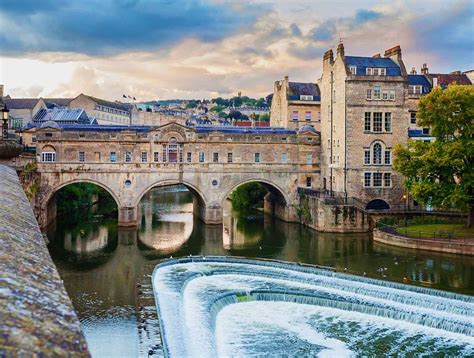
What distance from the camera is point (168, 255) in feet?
125

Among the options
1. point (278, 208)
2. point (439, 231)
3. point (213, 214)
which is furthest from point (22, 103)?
point (439, 231)

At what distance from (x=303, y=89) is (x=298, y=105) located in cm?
317

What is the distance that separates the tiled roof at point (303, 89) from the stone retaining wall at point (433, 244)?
28693 millimetres

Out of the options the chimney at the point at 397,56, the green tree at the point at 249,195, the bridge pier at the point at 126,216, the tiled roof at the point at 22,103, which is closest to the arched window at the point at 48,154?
the bridge pier at the point at 126,216

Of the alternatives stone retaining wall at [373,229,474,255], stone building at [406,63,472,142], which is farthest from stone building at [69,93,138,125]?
stone retaining wall at [373,229,474,255]

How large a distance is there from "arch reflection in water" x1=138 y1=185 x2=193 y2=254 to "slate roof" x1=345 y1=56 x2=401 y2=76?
2087cm

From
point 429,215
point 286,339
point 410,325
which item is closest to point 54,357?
point 286,339

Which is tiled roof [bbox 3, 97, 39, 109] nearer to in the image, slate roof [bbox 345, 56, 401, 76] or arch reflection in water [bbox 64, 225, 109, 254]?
arch reflection in water [bbox 64, 225, 109, 254]

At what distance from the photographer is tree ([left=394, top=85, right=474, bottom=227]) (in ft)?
124

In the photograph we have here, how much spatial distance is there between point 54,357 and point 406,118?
49322 mm

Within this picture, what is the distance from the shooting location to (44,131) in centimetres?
4775

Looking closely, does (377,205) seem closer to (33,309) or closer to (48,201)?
(48,201)

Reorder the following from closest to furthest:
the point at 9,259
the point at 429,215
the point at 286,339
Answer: the point at 9,259 < the point at 286,339 < the point at 429,215

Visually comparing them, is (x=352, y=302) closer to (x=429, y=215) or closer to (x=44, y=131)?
(x=429, y=215)
